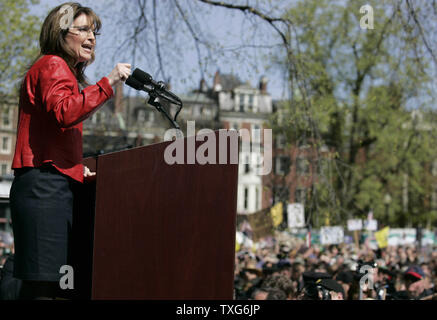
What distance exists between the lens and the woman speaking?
2.38 metres

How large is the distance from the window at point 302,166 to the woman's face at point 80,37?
244 inches

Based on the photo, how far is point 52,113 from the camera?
239cm

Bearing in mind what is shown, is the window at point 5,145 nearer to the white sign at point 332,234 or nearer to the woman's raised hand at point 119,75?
the white sign at point 332,234

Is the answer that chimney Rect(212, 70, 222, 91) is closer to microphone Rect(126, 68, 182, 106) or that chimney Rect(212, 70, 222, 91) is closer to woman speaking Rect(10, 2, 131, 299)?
microphone Rect(126, 68, 182, 106)

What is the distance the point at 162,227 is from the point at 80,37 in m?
0.96

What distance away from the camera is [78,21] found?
264 cm

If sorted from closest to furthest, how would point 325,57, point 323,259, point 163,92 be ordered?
point 163,92, point 323,259, point 325,57

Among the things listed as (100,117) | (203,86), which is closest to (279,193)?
(203,86)

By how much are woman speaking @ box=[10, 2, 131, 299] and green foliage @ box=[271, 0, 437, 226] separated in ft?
18.1

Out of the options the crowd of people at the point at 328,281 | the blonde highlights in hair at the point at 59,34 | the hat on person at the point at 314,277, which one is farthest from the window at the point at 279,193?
the blonde highlights in hair at the point at 59,34

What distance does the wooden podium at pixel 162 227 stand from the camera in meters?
2.28

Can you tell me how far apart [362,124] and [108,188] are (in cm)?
3203
